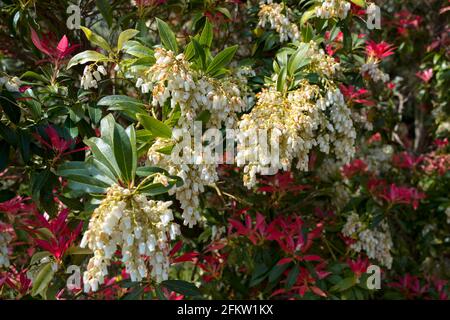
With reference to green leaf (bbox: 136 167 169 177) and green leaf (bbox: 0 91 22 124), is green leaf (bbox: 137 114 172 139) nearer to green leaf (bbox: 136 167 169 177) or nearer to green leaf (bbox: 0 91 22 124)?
green leaf (bbox: 136 167 169 177)

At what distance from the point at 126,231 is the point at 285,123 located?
0.62 m

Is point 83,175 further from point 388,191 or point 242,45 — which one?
point 388,191

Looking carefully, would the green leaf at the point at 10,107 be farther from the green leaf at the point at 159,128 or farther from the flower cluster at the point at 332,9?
the flower cluster at the point at 332,9

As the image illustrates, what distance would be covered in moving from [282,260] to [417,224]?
1.30 metres

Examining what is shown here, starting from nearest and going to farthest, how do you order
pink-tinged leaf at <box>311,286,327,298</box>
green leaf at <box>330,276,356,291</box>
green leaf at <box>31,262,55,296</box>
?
green leaf at <box>31,262,55,296</box>, pink-tinged leaf at <box>311,286,327,298</box>, green leaf at <box>330,276,356,291</box>

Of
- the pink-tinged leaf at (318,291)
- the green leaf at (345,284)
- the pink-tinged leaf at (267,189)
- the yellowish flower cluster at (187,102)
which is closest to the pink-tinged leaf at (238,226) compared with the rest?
the pink-tinged leaf at (267,189)

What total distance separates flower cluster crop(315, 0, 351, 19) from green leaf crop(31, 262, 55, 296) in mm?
1330

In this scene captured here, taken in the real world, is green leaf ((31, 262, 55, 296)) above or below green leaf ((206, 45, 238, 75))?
below

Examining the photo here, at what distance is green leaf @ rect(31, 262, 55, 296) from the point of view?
1.69 meters

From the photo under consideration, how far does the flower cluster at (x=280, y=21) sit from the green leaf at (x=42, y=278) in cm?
124

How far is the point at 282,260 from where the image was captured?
2.24 m

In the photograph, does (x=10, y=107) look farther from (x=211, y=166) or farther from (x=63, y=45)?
(x=211, y=166)

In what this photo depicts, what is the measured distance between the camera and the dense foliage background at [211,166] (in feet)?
4.90

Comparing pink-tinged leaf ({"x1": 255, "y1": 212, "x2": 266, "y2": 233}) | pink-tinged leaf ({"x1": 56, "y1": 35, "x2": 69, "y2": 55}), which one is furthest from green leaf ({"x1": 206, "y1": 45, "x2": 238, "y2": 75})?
pink-tinged leaf ({"x1": 255, "y1": 212, "x2": 266, "y2": 233})
